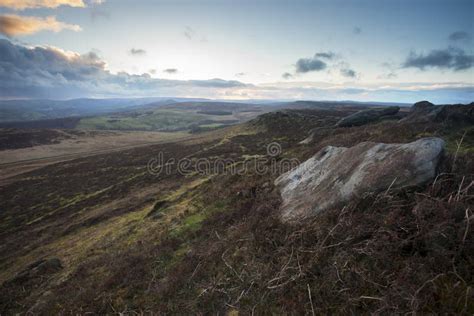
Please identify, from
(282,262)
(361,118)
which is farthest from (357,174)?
(361,118)

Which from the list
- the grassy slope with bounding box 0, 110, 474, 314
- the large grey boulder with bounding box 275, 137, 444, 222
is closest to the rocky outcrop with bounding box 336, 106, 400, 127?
the grassy slope with bounding box 0, 110, 474, 314

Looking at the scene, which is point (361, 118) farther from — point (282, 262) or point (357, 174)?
point (282, 262)

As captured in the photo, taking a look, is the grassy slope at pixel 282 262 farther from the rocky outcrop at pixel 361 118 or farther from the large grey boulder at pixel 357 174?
the rocky outcrop at pixel 361 118

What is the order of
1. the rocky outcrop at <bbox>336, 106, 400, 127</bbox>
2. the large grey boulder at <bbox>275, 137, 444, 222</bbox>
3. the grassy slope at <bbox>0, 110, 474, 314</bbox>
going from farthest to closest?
1. the rocky outcrop at <bbox>336, 106, 400, 127</bbox>
2. the large grey boulder at <bbox>275, 137, 444, 222</bbox>
3. the grassy slope at <bbox>0, 110, 474, 314</bbox>

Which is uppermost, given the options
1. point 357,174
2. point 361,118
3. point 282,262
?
point 361,118

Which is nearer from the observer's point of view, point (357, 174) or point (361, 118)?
point (357, 174)

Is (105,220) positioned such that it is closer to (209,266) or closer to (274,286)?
(209,266)

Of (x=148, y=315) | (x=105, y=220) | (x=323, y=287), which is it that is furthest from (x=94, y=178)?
(x=323, y=287)

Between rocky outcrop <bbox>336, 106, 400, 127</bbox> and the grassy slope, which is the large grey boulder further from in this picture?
A: rocky outcrop <bbox>336, 106, 400, 127</bbox>
